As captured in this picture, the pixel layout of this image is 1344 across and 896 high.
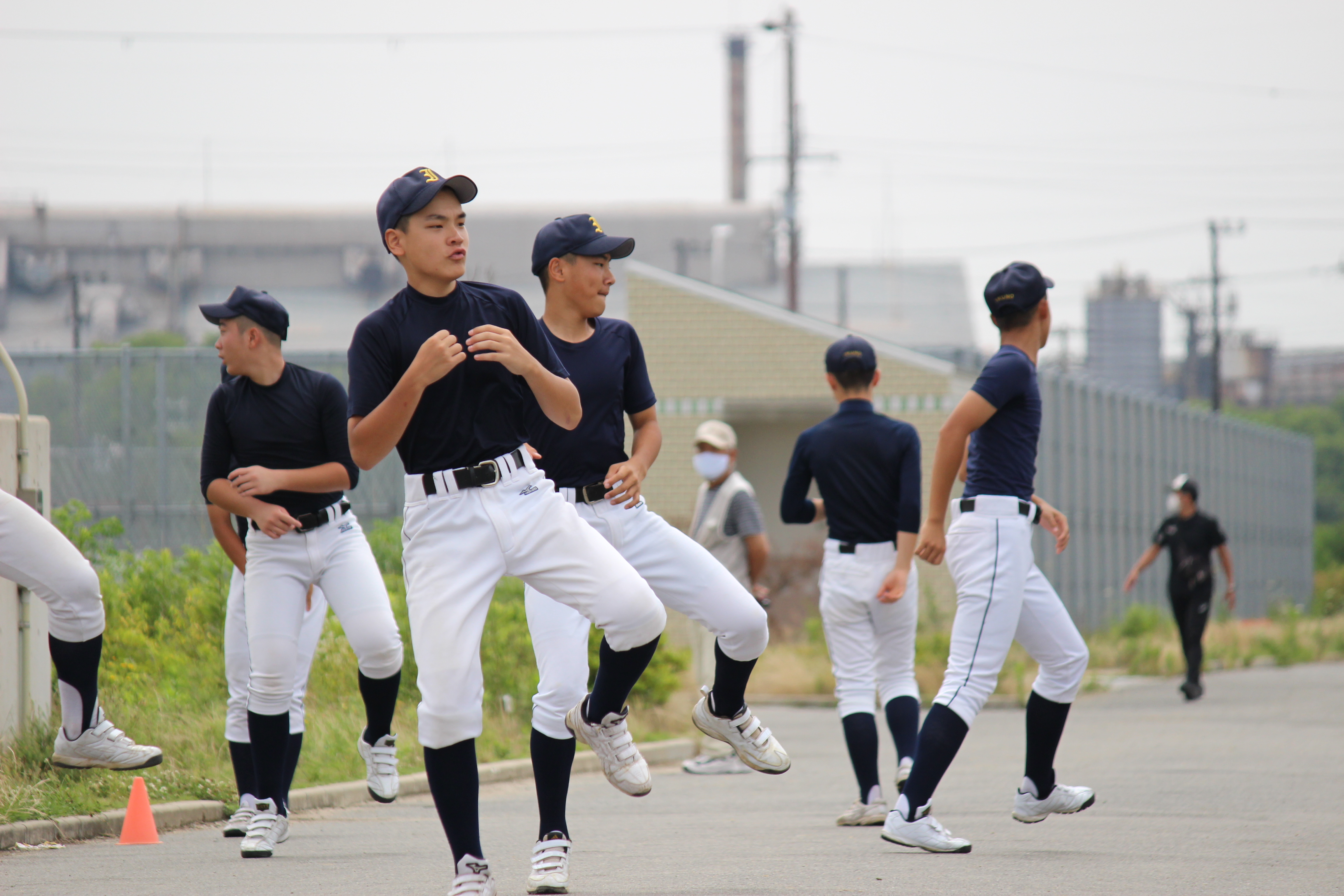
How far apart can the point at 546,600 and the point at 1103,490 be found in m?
23.3

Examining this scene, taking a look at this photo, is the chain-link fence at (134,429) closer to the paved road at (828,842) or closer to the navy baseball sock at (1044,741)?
the paved road at (828,842)

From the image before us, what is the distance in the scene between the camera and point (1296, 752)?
38.1ft

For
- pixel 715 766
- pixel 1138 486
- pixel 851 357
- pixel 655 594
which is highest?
pixel 851 357

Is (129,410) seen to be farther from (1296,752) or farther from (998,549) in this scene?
(998,549)

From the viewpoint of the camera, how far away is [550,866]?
555 cm

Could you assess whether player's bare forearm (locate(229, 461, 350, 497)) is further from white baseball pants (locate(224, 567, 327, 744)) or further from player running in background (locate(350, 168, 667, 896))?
player running in background (locate(350, 168, 667, 896))

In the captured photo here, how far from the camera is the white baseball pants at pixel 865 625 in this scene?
8.07 m

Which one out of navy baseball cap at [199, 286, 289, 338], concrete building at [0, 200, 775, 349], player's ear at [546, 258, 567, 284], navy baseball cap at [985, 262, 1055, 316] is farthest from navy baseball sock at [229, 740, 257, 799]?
concrete building at [0, 200, 775, 349]

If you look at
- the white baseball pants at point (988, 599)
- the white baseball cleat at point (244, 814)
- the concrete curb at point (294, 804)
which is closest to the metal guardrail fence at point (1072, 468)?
the concrete curb at point (294, 804)

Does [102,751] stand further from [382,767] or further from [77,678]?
[382,767]

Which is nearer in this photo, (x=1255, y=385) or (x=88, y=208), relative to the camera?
(x=88, y=208)

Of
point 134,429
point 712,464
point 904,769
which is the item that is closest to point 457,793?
point 904,769

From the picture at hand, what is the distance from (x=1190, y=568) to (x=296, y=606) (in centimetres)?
1225

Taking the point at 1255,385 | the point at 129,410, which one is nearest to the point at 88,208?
the point at 129,410
